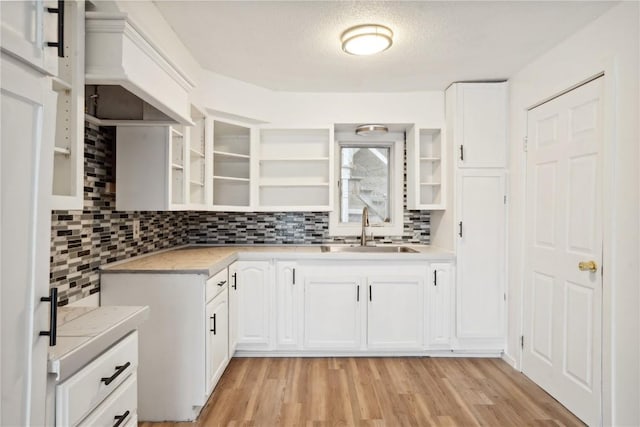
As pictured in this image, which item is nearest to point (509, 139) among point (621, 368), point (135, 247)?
point (621, 368)

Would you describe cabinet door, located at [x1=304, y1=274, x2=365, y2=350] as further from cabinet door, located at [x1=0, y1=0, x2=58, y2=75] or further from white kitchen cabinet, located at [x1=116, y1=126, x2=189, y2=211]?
cabinet door, located at [x1=0, y1=0, x2=58, y2=75]

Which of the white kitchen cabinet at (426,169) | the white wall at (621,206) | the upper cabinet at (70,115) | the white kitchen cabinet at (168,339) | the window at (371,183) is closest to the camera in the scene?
the upper cabinet at (70,115)

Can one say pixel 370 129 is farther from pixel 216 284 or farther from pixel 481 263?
pixel 216 284

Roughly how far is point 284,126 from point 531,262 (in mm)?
2290

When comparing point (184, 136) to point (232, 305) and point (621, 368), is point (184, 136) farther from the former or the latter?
point (621, 368)

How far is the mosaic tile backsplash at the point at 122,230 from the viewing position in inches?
69.9

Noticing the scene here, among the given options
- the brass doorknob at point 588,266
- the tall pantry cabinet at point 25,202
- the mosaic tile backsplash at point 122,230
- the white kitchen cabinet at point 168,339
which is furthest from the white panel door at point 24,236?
the brass doorknob at point 588,266

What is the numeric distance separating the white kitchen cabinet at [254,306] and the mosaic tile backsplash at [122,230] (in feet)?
1.95

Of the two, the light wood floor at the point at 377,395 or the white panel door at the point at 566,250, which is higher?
the white panel door at the point at 566,250

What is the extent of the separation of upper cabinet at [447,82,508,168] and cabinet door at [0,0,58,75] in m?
2.77

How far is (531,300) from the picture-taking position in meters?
2.61

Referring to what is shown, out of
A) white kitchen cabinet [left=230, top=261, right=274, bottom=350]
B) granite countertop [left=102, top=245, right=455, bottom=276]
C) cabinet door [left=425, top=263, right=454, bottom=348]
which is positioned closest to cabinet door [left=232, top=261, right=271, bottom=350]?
white kitchen cabinet [left=230, top=261, right=274, bottom=350]

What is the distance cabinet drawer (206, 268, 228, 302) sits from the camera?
218cm

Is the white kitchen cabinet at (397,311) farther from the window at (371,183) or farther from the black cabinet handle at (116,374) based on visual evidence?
the black cabinet handle at (116,374)
